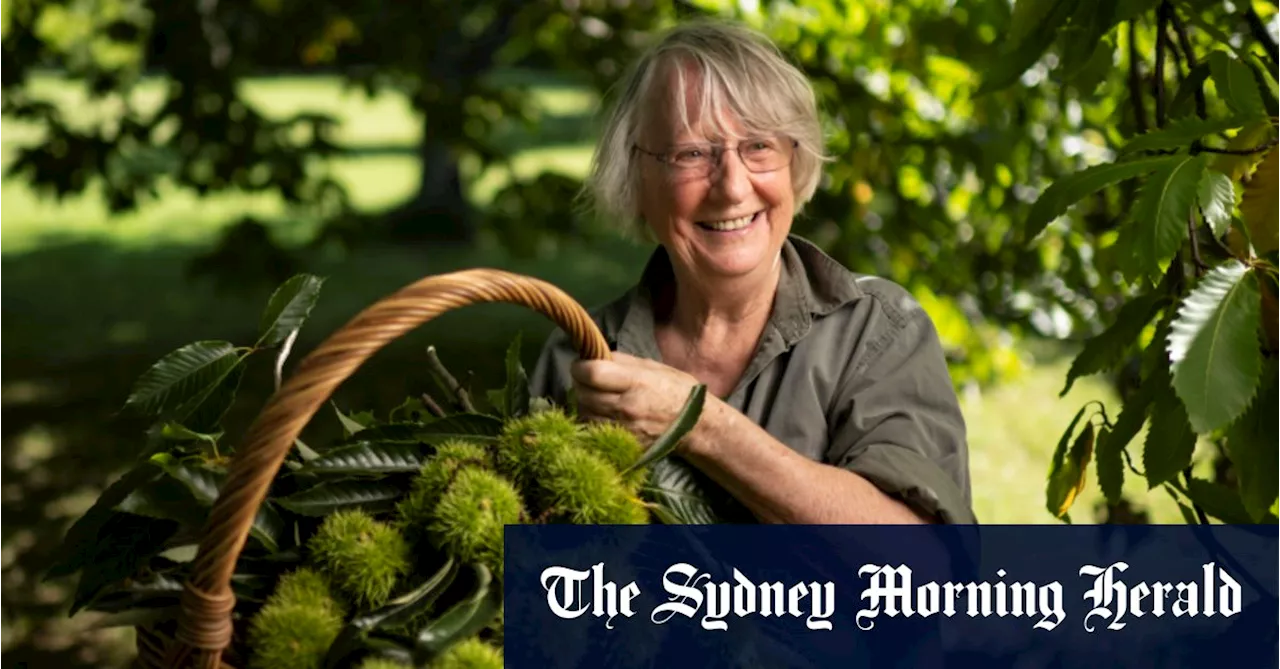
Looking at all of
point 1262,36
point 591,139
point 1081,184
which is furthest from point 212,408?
point 591,139

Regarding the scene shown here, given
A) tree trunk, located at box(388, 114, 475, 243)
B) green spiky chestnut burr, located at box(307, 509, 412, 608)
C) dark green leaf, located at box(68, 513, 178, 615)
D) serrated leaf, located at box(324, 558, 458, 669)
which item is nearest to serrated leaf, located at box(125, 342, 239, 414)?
dark green leaf, located at box(68, 513, 178, 615)

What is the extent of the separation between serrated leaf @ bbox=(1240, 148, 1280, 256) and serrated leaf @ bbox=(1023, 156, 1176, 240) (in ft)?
0.59

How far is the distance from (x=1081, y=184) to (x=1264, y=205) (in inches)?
9.9

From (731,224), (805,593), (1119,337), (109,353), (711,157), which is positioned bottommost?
(109,353)

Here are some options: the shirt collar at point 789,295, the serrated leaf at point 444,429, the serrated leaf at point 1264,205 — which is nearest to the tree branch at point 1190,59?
the serrated leaf at point 1264,205

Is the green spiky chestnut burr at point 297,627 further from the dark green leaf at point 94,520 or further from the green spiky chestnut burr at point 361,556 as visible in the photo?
the dark green leaf at point 94,520

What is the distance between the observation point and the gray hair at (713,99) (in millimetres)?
2252

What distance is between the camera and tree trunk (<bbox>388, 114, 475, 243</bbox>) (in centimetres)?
1188

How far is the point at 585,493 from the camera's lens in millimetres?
1579

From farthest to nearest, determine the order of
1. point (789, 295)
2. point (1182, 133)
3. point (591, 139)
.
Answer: point (591, 139), point (789, 295), point (1182, 133)

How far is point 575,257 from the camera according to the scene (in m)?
11.8

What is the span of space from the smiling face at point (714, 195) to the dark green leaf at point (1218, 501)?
0.77m

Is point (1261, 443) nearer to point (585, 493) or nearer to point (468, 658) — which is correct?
point (585, 493)

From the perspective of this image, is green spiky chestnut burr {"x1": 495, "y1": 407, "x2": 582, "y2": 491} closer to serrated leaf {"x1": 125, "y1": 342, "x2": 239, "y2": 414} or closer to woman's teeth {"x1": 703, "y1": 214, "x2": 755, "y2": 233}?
serrated leaf {"x1": 125, "y1": 342, "x2": 239, "y2": 414}
